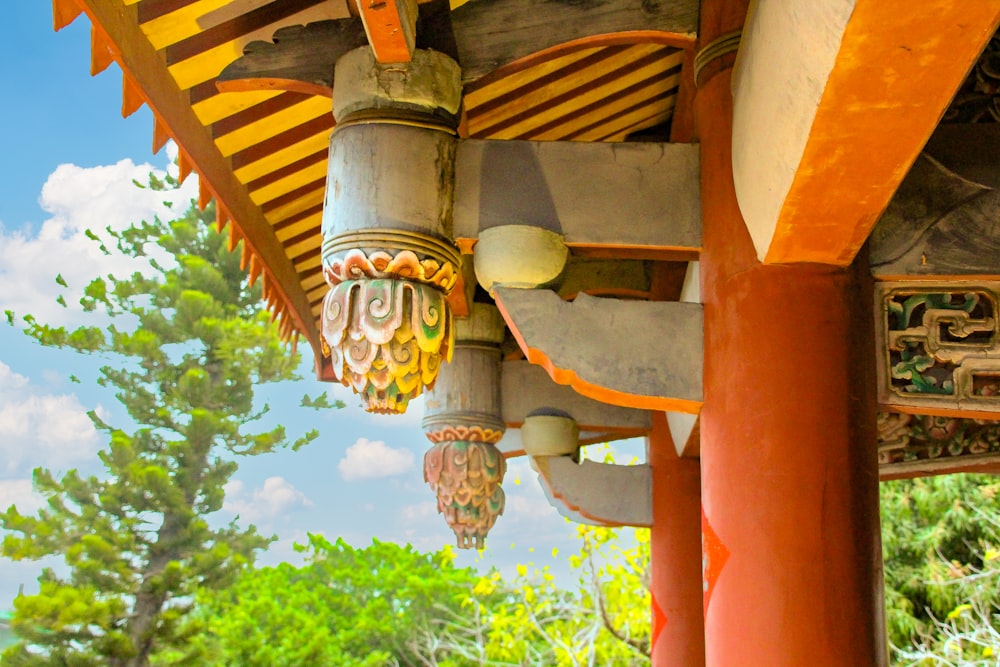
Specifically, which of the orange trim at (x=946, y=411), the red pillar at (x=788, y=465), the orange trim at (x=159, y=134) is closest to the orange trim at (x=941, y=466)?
the orange trim at (x=946, y=411)

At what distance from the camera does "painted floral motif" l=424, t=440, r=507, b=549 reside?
15.9ft

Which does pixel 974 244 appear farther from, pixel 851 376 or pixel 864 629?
pixel 864 629

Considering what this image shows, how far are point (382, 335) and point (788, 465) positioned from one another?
3.64ft

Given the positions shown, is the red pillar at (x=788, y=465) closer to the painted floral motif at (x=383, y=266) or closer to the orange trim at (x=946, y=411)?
the orange trim at (x=946, y=411)

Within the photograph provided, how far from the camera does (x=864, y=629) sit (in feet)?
9.08

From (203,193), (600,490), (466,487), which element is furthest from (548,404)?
(203,193)

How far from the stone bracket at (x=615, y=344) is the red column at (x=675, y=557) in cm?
208

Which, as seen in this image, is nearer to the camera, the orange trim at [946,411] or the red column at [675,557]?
the orange trim at [946,411]

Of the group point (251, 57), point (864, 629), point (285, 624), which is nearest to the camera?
point (864, 629)

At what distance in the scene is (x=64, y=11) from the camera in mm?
2891

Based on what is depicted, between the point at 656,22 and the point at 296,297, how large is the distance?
226 cm

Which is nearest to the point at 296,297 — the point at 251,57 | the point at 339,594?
the point at 251,57

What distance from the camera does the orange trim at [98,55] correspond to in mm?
3078

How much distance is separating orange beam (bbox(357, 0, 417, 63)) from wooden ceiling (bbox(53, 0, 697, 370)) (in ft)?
0.76
